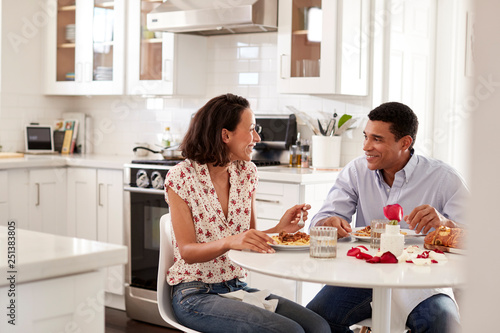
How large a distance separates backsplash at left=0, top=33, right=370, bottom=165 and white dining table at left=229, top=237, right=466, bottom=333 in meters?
2.19

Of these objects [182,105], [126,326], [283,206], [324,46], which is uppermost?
[324,46]

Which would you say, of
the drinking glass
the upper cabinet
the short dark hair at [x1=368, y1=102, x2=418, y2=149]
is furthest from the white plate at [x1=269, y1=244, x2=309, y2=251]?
the upper cabinet

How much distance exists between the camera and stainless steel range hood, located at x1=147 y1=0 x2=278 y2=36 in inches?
148

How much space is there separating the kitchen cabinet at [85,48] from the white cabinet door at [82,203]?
0.67 metres

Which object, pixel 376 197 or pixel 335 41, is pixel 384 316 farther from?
pixel 335 41

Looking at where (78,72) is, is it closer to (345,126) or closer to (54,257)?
(345,126)

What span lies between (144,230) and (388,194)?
2.01 m

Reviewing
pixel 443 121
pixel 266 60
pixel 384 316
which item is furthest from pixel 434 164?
pixel 266 60

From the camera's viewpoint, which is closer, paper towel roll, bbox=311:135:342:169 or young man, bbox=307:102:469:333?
young man, bbox=307:102:469:333

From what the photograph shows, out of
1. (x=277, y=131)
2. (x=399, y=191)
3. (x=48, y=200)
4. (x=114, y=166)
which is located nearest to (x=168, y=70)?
(x=114, y=166)

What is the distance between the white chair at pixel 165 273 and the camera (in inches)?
84.5

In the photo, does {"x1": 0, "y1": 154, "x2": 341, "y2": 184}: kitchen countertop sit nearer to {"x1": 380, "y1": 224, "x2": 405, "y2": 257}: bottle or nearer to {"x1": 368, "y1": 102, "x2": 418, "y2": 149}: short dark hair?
{"x1": 368, "y1": 102, "x2": 418, "y2": 149}: short dark hair

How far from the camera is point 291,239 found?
2023 mm

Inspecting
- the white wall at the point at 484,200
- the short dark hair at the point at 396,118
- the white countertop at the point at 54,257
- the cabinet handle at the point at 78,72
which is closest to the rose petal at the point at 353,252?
the short dark hair at the point at 396,118
